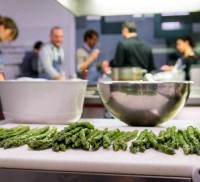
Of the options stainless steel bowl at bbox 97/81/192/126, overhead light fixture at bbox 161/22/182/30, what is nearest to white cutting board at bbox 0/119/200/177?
stainless steel bowl at bbox 97/81/192/126

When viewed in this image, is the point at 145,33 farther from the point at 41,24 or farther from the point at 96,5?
the point at 96,5

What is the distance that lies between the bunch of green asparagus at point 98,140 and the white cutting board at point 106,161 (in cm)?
2

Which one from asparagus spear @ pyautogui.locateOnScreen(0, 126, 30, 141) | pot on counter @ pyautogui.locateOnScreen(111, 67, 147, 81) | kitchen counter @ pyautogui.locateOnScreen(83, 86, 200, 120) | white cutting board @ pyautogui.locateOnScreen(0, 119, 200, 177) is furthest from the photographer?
pot on counter @ pyautogui.locateOnScreen(111, 67, 147, 81)

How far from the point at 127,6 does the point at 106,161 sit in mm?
Result: 1689

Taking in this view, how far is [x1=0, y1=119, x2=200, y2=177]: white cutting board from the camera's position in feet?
2.15

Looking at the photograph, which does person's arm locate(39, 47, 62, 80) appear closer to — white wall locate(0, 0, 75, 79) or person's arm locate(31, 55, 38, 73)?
person's arm locate(31, 55, 38, 73)

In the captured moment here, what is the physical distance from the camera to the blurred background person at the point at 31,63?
449cm

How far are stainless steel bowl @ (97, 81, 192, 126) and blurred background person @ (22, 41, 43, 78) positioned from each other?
11.3 feet

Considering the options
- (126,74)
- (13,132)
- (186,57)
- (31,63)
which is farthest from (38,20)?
(13,132)

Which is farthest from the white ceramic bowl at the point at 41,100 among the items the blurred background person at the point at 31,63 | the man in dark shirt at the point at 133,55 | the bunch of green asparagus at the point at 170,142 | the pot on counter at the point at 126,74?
the blurred background person at the point at 31,63

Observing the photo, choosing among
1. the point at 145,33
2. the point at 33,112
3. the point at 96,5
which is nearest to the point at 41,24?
the point at 145,33

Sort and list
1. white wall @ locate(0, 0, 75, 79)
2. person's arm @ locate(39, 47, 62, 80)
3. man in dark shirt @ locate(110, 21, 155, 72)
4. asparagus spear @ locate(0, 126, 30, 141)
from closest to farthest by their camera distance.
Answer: asparagus spear @ locate(0, 126, 30, 141), man in dark shirt @ locate(110, 21, 155, 72), person's arm @ locate(39, 47, 62, 80), white wall @ locate(0, 0, 75, 79)

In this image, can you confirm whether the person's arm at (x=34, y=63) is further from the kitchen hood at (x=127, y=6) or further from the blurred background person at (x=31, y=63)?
the kitchen hood at (x=127, y=6)

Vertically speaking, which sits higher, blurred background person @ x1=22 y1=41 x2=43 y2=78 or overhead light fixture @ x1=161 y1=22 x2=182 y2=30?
overhead light fixture @ x1=161 y1=22 x2=182 y2=30
